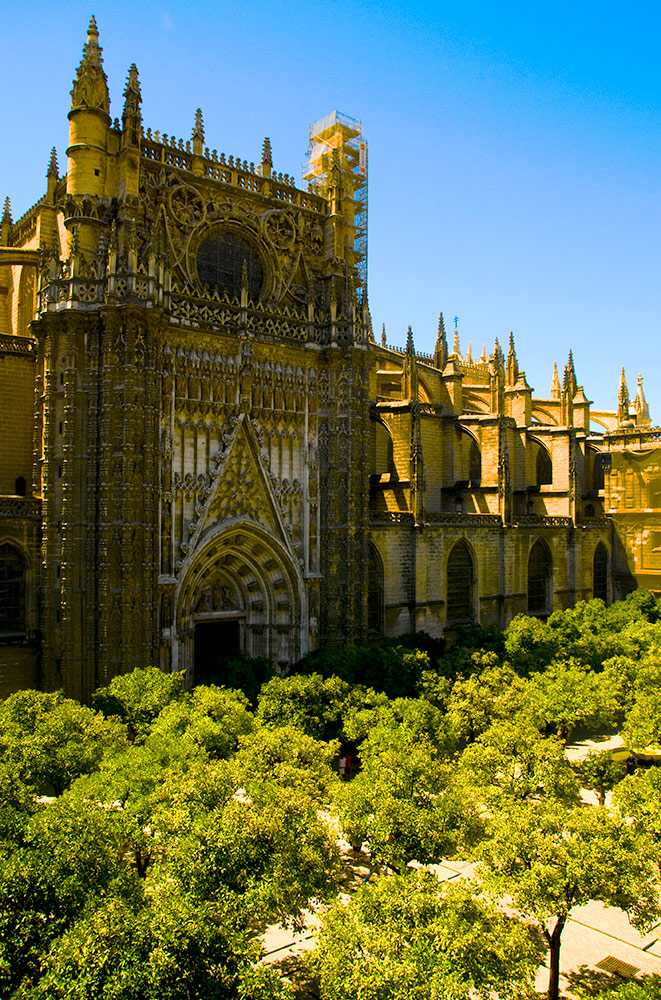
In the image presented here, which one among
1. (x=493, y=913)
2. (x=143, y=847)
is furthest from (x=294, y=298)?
(x=493, y=913)

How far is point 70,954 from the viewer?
10164 millimetres

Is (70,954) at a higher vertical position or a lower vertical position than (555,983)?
higher

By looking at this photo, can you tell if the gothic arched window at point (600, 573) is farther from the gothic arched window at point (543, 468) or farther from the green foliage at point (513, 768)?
the green foliage at point (513, 768)

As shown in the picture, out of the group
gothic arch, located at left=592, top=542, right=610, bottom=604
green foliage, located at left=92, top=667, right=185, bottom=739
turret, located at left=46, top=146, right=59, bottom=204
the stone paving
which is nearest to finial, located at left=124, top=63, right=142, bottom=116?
turret, located at left=46, top=146, right=59, bottom=204

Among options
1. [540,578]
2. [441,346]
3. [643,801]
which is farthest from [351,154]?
[643,801]

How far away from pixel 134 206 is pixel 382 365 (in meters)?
23.3

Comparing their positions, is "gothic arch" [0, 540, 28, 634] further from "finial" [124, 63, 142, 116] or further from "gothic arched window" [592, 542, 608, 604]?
"gothic arched window" [592, 542, 608, 604]

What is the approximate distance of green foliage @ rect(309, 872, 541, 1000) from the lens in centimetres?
1038

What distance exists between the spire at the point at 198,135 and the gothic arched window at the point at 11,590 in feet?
53.5

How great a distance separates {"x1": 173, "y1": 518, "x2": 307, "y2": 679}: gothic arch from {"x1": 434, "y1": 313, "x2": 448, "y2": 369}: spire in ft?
84.1

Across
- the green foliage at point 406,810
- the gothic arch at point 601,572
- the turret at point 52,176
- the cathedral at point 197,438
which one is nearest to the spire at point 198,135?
the cathedral at point 197,438

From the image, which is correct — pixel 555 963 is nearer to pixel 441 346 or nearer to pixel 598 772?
pixel 598 772

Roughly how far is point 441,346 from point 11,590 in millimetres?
34756

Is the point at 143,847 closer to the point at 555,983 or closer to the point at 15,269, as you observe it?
the point at 555,983
